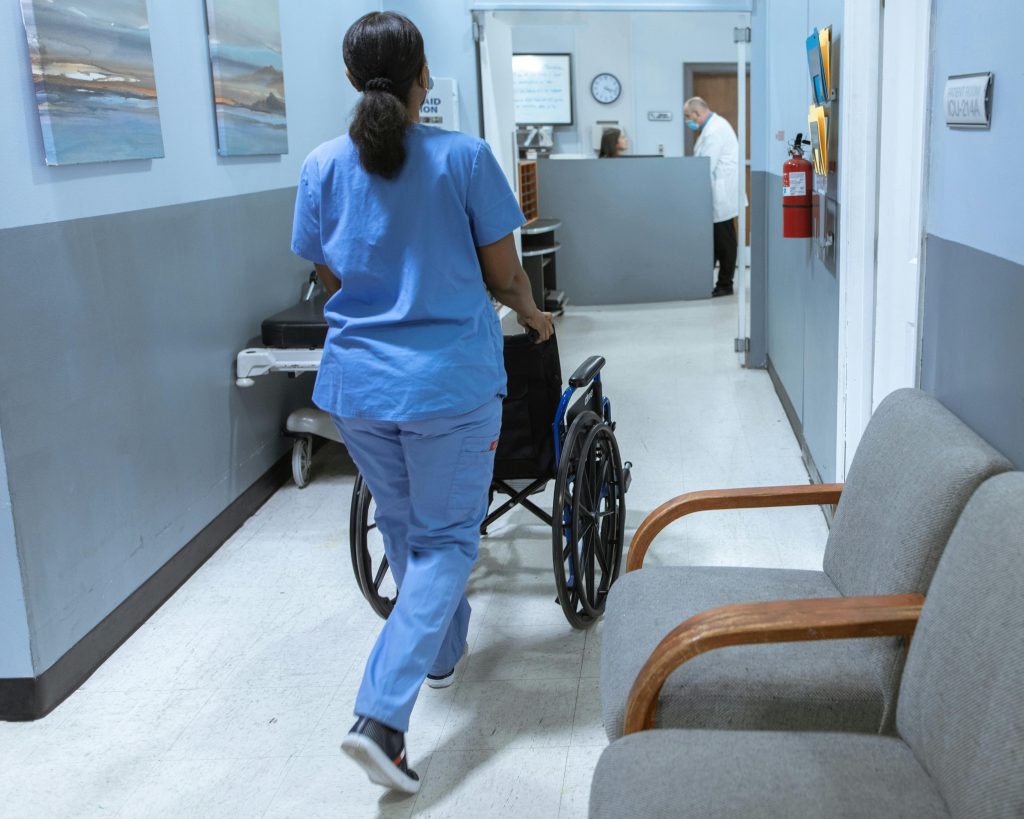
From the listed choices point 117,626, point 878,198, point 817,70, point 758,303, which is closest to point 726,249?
point 758,303

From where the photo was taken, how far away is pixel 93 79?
2.62 m

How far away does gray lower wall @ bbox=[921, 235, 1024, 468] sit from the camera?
4.98 ft

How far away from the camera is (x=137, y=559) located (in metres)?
2.87

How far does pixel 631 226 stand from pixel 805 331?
3833 millimetres

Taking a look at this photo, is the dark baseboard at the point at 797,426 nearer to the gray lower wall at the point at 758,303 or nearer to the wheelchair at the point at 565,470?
the gray lower wall at the point at 758,303

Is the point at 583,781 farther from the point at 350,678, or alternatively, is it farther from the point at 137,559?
the point at 137,559

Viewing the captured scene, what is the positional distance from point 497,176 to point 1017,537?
1164 millimetres

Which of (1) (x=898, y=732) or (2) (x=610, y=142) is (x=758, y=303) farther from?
(1) (x=898, y=732)

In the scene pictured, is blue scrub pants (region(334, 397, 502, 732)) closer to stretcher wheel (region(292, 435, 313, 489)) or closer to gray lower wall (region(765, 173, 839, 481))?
gray lower wall (region(765, 173, 839, 481))

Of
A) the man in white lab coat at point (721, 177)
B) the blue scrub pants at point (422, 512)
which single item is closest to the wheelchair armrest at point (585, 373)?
the blue scrub pants at point (422, 512)

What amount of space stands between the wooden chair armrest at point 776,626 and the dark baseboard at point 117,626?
1.52 m

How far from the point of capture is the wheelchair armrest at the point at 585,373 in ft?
8.64

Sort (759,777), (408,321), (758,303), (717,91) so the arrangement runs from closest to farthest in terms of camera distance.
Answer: (759,777) < (408,321) < (758,303) < (717,91)

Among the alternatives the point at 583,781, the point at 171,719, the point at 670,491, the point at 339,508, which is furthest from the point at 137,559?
the point at 670,491
